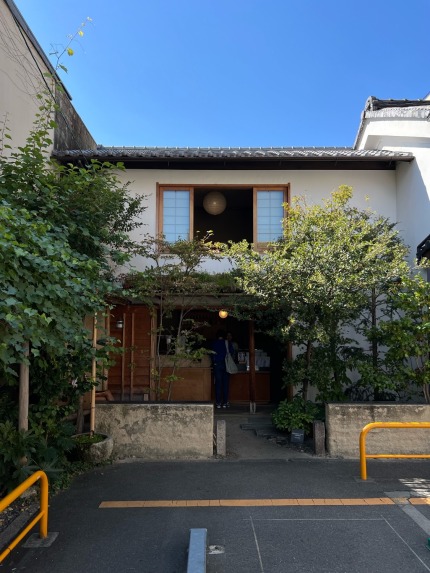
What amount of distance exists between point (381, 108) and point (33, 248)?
10082mm

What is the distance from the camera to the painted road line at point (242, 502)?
5.29 metres

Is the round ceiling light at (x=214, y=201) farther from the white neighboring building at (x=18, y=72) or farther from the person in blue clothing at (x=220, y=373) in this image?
the white neighboring building at (x=18, y=72)

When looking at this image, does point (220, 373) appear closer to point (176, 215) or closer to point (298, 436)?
point (298, 436)

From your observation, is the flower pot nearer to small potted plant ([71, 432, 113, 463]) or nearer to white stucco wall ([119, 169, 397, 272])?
small potted plant ([71, 432, 113, 463])

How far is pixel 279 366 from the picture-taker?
11.1 meters

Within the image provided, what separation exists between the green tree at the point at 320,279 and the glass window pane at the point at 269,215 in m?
1.75

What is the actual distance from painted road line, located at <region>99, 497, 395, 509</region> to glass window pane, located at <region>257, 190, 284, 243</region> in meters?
6.24

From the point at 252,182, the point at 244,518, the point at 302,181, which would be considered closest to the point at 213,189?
the point at 252,182

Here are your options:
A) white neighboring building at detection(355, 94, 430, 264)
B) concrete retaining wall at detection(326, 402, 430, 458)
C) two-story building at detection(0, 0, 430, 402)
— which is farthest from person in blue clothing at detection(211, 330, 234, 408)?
white neighboring building at detection(355, 94, 430, 264)

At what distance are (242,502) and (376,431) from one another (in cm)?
314

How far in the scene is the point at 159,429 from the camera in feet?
23.9

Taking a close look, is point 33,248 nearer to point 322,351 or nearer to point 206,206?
point 322,351

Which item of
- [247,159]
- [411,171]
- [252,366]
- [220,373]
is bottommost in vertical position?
[220,373]

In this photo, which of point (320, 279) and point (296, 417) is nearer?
point (320, 279)
